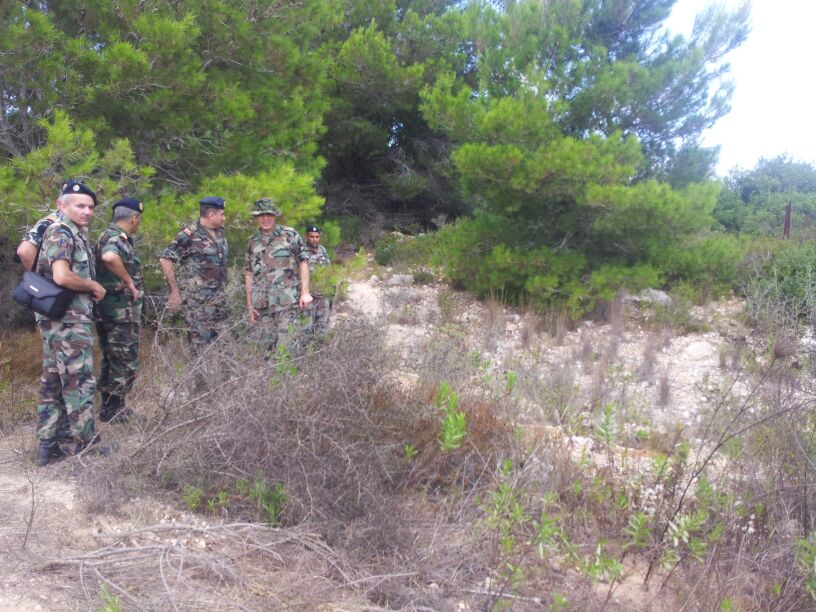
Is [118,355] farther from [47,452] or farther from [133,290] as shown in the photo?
[47,452]

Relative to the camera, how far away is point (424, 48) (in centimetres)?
1084

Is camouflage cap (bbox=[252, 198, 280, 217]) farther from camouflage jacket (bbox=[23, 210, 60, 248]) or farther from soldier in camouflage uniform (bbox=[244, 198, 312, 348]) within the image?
camouflage jacket (bbox=[23, 210, 60, 248])

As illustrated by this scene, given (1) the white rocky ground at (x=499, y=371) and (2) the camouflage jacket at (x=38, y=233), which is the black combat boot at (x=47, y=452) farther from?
(2) the camouflage jacket at (x=38, y=233)

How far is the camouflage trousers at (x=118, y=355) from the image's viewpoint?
4.29 meters

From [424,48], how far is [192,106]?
6.15 m

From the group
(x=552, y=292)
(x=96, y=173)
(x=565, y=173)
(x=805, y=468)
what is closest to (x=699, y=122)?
(x=565, y=173)

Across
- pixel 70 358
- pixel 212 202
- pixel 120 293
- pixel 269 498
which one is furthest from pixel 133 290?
pixel 269 498

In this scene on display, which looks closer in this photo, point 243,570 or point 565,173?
point 243,570

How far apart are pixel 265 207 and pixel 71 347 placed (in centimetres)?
172

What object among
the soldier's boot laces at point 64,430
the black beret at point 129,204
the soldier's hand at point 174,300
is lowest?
the soldier's boot laces at point 64,430

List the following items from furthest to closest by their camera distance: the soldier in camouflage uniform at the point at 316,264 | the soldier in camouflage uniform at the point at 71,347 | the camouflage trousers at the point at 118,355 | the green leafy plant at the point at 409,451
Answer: the soldier in camouflage uniform at the point at 316,264, the camouflage trousers at the point at 118,355, the soldier in camouflage uniform at the point at 71,347, the green leafy plant at the point at 409,451

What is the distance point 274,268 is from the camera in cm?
489

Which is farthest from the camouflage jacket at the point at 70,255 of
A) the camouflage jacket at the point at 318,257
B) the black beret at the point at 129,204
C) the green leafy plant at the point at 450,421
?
the camouflage jacket at the point at 318,257

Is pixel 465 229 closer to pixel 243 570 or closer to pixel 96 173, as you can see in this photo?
pixel 96 173
